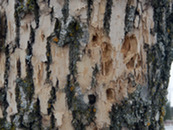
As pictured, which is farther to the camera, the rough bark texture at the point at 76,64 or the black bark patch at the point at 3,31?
the black bark patch at the point at 3,31

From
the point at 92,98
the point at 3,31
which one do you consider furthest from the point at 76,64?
the point at 3,31

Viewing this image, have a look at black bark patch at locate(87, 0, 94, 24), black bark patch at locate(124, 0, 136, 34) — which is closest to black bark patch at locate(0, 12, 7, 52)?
black bark patch at locate(87, 0, 94, 24)

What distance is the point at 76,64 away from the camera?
3.72 feet

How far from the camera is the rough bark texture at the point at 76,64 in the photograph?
1136 millimetres

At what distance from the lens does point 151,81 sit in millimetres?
1273

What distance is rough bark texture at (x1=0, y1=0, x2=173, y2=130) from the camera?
1136mm

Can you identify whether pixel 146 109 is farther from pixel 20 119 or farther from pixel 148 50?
pixel 20 119

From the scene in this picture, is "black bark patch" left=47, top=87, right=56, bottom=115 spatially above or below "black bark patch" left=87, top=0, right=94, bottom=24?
below

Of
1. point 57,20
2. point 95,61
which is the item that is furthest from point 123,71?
point 57,20

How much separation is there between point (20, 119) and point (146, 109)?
0.67m

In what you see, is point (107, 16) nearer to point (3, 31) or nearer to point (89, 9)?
point (89, 9)

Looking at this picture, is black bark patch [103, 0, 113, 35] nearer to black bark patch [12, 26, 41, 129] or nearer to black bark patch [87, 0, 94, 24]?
black bark patch [87, 0, 94, 24]

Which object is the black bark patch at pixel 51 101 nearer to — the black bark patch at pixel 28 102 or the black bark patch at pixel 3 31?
the black bark patch at pixel 28 102

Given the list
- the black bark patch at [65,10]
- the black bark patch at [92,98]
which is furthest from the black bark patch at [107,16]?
the black bark patch at [92,98]
